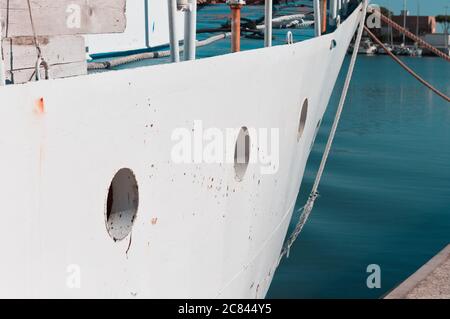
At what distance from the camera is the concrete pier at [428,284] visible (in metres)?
8.97

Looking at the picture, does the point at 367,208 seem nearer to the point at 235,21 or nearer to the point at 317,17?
the point at 317,17

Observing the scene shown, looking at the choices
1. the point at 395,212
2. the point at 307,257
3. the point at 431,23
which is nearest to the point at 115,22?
the point at 307,257

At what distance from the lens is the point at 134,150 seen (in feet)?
13.8

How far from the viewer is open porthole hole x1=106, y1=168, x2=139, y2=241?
4266mm

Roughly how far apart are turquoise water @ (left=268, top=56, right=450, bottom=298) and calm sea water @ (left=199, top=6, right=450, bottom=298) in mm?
17

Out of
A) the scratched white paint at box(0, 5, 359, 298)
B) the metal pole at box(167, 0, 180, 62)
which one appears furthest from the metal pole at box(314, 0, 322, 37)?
the metal pole at box(167, 0, 180, 62)

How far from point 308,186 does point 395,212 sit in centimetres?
277

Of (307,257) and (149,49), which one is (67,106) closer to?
(149,49)

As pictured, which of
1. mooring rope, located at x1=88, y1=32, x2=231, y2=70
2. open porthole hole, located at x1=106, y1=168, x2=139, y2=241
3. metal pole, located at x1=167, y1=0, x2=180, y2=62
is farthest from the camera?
mooring rope, located at x1=88, y1=32, x2=231, y2=70

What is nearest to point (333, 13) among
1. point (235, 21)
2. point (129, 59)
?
point (129, 59)

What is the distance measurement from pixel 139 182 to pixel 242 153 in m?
1.60

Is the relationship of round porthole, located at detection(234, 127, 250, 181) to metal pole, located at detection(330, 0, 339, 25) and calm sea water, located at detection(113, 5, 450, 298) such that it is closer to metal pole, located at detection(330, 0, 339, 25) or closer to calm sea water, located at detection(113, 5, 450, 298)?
calm sea water, located at detection(113, 5, 450, 298)

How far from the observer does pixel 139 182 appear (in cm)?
435
